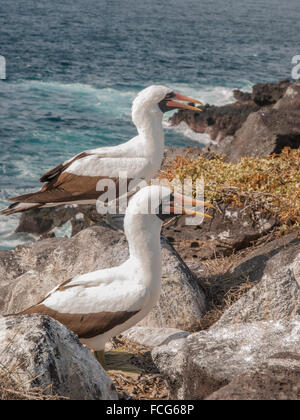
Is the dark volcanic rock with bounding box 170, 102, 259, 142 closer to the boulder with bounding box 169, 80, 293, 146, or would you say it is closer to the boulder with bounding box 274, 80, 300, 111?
the boulder with bounding box 169, 80, 293, 146

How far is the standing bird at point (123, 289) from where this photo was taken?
212 inches

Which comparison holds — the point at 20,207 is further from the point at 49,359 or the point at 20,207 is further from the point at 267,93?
the point at 267,93

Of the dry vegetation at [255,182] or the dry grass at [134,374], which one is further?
the dry vegetation at [255,182]

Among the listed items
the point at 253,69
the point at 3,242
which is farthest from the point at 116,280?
the point at 253,69

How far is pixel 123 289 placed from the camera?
549 centimetres

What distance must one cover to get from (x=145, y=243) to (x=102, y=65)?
4357 cm

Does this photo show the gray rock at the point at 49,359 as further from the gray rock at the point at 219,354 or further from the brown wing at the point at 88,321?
the brown wing at the point at 88,321

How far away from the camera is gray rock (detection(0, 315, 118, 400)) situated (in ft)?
12.2

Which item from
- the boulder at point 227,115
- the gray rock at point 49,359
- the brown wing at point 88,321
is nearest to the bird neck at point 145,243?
the brown wing at point 88,321

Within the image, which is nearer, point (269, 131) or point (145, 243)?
point (145, 243)

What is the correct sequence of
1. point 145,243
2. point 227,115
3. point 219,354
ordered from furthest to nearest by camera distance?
point 227,115 → point 145,243 → point 219,354

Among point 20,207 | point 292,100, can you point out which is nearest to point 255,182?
point 20,207

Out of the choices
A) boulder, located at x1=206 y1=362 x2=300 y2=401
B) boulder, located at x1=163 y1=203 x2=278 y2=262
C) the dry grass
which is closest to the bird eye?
boulder, located at x1=163 y1=203 x2=278 y2=262

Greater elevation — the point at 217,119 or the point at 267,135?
the point at 267,135
